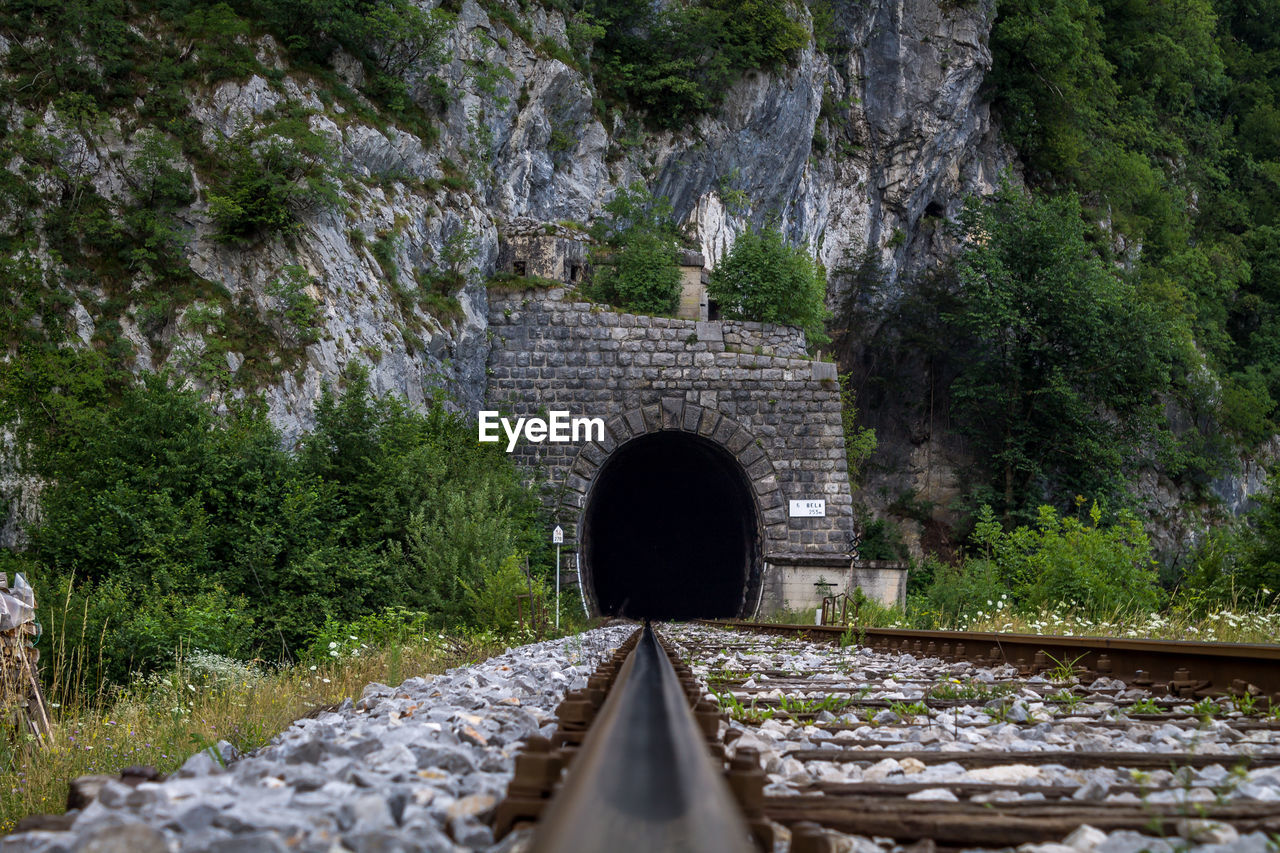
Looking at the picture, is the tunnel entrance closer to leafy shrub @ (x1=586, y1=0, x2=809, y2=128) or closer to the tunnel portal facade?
the tunnel portal facade

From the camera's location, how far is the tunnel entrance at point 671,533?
1822 cm

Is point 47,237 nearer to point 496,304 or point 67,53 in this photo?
point 67,53

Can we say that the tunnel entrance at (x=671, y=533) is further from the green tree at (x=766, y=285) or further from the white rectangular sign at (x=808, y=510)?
the green tree at (x=766, y=285)

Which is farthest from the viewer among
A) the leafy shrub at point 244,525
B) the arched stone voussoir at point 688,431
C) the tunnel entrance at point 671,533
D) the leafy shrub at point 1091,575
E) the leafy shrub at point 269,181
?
the tunnel entrance at point 671,533

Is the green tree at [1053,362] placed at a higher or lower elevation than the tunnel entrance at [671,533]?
higher

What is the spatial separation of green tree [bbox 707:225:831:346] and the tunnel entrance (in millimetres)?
2698

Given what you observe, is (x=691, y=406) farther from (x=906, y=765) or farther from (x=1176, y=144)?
(x=1176, y=144)

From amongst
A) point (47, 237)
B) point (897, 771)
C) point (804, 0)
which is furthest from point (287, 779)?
point (804, 0)

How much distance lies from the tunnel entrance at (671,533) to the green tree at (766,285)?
2698 mm

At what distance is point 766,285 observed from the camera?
706 inches

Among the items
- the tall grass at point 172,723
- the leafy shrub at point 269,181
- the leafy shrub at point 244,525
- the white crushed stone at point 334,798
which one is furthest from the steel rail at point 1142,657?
the leafy shrub at point 269,181

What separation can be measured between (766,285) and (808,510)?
167 inches

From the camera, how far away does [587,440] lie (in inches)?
659

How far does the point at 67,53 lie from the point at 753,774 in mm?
15351
